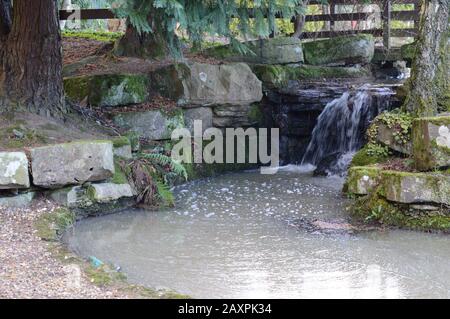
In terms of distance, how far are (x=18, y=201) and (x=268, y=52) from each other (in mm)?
7681

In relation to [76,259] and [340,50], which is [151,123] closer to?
[76,259]

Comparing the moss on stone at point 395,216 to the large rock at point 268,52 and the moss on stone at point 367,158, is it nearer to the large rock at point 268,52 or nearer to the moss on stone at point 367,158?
the moss on stone at point 367,158

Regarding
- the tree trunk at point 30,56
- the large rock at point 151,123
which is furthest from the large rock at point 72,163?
the large rock at point 151,123

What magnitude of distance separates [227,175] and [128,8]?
15.6ft

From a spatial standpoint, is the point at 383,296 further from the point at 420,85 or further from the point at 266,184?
the point at 266,184

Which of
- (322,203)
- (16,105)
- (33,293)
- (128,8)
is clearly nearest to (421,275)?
(322,203)

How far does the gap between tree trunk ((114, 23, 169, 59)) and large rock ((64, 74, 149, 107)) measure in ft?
4.95

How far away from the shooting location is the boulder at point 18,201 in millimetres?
8000

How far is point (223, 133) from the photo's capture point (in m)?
12.5

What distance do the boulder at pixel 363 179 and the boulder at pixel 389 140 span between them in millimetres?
658

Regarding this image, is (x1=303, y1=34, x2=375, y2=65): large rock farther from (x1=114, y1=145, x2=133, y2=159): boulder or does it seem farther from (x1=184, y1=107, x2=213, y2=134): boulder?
(x1=114, y1=145, x2=133, y2=159): boulder

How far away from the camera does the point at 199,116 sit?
12062 millimetres

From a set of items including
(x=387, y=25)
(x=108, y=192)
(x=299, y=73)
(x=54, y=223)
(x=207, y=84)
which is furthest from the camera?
(x=387, y=25)

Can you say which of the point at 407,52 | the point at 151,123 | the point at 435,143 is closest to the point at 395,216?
the point at 435,143
